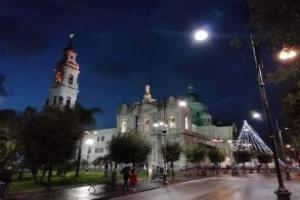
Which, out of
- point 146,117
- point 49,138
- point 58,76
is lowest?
point 49,138

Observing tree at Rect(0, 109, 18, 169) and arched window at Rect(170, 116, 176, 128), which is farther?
arched window at Rect(170, 116, 176, 128)

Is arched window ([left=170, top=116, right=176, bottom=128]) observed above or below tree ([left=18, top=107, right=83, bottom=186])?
above

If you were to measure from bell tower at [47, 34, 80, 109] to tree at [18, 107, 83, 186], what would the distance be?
44.2 m

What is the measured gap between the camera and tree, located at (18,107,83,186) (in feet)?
51.9

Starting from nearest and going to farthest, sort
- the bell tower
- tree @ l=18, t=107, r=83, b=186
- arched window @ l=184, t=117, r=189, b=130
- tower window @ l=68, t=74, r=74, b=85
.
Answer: tree @ l=18, t=107, r=83, b=186 → the bell tower → tower window @ l=68, t=74, r=74, b=85 → arched window @ l=184, t=117, r=189, b=130

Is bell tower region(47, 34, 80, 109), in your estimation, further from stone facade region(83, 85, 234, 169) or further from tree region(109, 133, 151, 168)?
tree region(109, 133, 151, 168)

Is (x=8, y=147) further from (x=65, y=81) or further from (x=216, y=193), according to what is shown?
(x=65, y=81)

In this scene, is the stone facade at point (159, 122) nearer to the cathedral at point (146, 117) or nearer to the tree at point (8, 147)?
the cathedral at point (146, 117)

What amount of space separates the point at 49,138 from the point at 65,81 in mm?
48170

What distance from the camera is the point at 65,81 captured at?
202ft

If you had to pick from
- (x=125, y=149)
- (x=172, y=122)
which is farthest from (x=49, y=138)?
(x=172, y=122)

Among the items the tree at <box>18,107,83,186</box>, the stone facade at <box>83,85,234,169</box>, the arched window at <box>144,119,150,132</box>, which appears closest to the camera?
the tree at <box>18,107,83,186</box>

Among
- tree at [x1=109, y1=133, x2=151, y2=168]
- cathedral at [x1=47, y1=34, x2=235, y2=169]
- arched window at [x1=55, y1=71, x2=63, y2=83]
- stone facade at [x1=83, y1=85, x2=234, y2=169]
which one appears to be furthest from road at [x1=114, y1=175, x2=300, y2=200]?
arched window at [x1=55, y1=71, x2=63, y2=83]

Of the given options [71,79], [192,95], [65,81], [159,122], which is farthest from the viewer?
[192,95]
